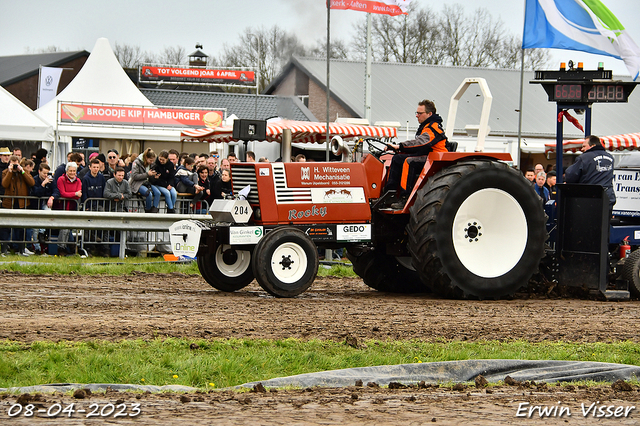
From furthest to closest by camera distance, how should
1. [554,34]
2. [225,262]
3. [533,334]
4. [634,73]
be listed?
[554,34], [634,73], [225,262], [533,334]

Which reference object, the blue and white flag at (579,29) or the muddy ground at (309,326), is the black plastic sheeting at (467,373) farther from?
the blue and white flag at (579,29)

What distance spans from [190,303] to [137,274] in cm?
338

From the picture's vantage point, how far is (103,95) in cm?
2566

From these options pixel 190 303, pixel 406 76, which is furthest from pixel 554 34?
pixel 406 76

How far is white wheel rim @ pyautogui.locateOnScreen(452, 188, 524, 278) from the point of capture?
948 centimetres

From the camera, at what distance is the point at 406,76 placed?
125ft

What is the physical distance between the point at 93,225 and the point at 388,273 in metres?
5.06

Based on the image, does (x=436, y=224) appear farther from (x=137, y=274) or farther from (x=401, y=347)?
(x=137, y=274)

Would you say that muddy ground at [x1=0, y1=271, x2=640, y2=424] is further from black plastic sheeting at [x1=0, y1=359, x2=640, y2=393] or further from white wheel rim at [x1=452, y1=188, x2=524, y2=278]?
white wheel rim at [x1=452, y1=188, x2=524, y2=278]

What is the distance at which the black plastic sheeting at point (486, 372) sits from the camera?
5.17 m

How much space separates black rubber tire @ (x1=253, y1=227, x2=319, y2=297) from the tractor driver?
127 centimetres

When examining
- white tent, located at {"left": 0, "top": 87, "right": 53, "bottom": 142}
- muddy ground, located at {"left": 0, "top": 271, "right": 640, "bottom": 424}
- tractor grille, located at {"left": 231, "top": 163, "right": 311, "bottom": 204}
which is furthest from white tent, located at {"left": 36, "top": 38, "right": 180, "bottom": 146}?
tractor grille, located at {"left": 231, "top": 163, "right": 311, "bottom": 204}

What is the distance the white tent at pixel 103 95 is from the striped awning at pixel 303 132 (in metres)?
2.73

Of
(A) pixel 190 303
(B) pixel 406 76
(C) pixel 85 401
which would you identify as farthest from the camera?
(B) pixel 406 76
